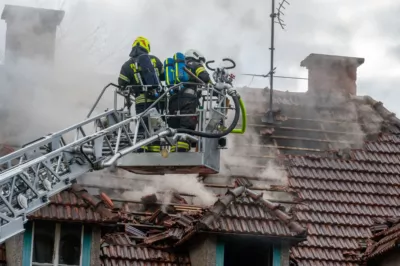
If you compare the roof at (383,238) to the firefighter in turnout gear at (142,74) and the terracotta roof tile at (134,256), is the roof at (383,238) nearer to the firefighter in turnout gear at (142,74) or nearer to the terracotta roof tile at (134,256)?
the terracotta roof tile at (134,256)

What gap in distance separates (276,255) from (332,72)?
886 centimetres

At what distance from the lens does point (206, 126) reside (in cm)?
1498

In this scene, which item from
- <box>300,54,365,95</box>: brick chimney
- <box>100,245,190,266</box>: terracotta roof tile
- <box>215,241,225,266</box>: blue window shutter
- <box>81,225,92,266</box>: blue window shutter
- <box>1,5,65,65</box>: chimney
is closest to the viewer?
<box>81,225,92,266</box>: blue window shutter

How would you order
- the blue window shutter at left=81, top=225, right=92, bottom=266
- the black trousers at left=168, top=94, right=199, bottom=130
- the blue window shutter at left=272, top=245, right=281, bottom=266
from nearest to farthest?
the black trousers at left=168, top=94, right=199, bottom=130, the blue window shutter at left=81, top=225, right=92, bottom=266, the blue window shutter at left=272, top=245, right=281, bottom=266

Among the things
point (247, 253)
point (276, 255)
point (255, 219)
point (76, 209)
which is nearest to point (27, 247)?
point (76, 209)

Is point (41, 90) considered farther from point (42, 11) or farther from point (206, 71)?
point (206, 71)

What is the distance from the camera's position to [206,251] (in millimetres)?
17266

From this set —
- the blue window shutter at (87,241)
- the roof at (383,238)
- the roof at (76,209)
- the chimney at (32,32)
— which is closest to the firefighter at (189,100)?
the roof at (76,209)

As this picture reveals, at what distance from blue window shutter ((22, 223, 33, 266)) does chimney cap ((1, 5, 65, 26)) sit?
25.1 feet

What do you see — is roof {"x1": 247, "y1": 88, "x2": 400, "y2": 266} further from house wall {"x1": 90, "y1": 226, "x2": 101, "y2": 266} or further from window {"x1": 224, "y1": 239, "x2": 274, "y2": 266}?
house wall {"x1": 90, "y1": 226, "x2": 101, "y2": 266}

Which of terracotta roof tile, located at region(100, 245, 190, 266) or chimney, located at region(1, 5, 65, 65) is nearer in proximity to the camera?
terracotta roof tile, located at region(100, 245, 190, 266)

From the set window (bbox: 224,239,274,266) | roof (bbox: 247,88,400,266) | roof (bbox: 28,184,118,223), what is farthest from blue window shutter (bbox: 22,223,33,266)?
roof (bbox: 247,88,400,266)

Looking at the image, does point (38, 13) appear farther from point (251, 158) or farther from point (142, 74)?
point (142, 74)

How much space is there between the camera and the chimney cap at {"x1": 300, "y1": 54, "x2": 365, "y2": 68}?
2553 centimetres
